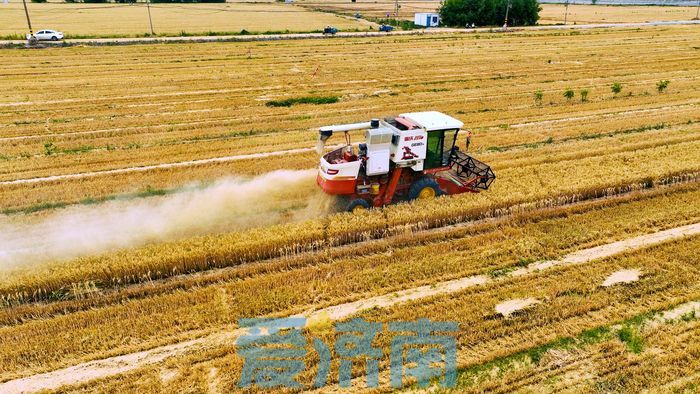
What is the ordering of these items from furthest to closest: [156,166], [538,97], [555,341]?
[538,97] < [156,166] < [555,341]

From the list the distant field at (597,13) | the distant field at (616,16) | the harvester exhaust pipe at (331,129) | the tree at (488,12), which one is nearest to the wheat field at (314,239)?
the harvester exhaust pipe at (331,129)

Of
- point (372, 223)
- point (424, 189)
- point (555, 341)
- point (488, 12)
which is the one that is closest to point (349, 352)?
point (555, 341)

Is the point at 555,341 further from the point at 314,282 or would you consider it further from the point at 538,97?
the point at 538,97

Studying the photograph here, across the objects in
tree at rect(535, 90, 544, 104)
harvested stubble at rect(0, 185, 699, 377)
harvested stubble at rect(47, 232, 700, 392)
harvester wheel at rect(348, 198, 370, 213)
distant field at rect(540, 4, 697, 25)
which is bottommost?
harvested stubble at rect(47, 232, 700, 392)

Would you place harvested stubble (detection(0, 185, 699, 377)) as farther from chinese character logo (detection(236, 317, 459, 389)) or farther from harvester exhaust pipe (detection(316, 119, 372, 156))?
harvester exhaust pipe (detection(316, 119, 372, 156))

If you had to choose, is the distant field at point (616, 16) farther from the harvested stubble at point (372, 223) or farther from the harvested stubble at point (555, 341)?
the harvested stubble at point (555, 341)

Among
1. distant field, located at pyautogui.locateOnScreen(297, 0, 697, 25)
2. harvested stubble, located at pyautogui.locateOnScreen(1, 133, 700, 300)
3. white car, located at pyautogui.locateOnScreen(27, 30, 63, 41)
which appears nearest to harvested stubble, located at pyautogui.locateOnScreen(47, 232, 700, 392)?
harvested stubble, located at pyautogui.locateOnScreen(1, 133, 700, 300)
